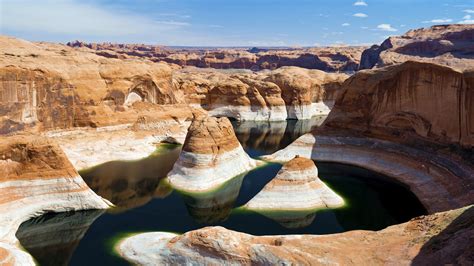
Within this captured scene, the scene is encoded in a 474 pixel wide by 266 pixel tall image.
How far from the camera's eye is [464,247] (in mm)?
11641

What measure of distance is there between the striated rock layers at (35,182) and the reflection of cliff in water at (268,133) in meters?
20.7

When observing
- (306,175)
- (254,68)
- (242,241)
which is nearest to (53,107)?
(306,175)

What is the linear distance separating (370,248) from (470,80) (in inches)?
730

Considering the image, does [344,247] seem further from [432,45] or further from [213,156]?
[432,45]

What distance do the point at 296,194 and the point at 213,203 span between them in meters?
5.54

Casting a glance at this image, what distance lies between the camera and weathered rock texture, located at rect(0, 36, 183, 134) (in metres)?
31.4

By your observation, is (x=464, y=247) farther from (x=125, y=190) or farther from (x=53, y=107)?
(x=53, y=107)

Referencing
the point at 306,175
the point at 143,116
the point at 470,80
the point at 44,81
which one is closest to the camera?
the point at 306,175

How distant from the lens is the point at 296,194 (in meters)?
23.8

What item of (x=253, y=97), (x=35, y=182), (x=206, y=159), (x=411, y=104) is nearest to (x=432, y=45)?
(x=253, y=97)

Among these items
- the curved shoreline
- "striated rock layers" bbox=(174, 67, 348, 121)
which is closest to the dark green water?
the curved shoreline

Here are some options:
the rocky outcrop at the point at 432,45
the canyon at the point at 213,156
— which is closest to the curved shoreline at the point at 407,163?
the canyon at the point at 213,156

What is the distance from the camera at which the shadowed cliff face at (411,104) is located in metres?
27.0

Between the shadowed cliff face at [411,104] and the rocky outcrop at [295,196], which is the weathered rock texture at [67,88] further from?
the shadowed cliff face at [411,104]
